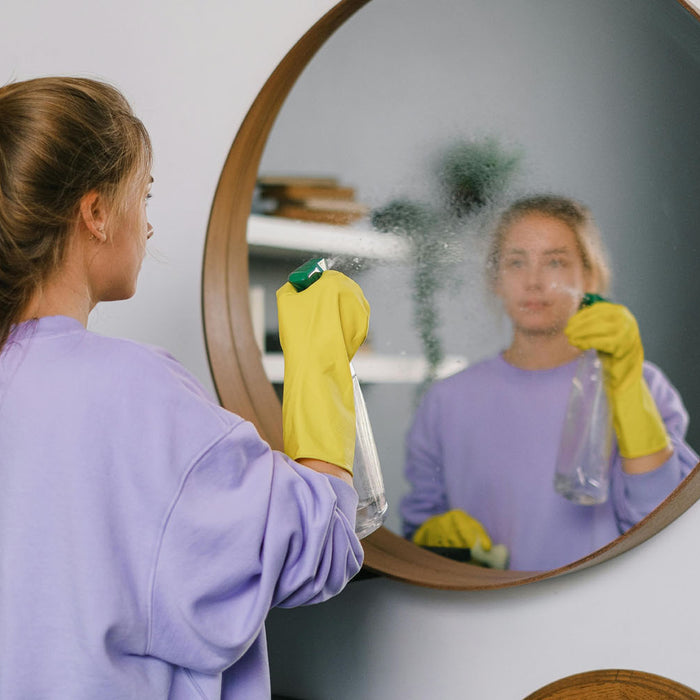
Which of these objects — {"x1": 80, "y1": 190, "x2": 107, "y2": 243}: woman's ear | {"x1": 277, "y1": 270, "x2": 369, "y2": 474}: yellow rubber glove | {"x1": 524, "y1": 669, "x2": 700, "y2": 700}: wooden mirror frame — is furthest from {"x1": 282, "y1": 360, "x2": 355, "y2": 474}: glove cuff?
{"x1": 524, "y1": 669, "x2": 700, "y2": 700}: wooden mirror frame

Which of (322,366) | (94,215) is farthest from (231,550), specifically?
(94,215)

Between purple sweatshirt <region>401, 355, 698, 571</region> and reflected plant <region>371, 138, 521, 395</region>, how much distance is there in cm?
6

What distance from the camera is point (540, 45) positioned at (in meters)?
0.87

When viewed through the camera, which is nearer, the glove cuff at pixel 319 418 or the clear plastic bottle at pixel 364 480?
the glove cuff at pixel 319 418

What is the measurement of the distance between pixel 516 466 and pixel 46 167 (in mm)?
568

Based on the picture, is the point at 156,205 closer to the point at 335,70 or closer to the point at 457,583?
the point at 335,70

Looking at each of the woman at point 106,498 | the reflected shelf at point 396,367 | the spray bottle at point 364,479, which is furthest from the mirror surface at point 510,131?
the woman at point 106,498

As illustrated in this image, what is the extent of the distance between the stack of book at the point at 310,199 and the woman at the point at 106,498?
0.40 m

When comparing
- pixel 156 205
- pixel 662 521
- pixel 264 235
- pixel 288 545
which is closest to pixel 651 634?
pixel 662 521

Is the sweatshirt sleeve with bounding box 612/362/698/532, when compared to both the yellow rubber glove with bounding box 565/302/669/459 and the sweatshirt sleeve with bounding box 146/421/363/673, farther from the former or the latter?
the sweatshirt sleeve with bounding box 146/421/363/673

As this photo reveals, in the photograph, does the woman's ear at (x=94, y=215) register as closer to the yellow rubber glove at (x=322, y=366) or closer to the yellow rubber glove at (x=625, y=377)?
the yellow rubber glove at (x=322, y=366)

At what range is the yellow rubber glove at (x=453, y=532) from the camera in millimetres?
931

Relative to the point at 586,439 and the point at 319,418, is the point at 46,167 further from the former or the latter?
the point at 586,439

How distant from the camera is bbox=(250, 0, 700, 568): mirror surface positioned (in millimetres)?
796
